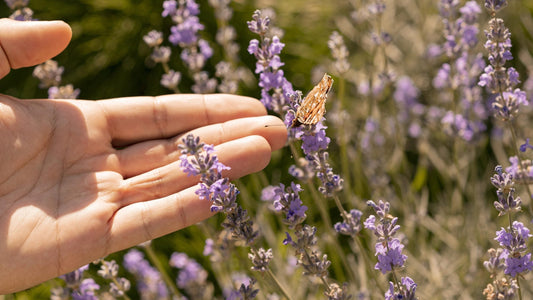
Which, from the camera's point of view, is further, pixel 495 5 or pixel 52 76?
pixel 52 76

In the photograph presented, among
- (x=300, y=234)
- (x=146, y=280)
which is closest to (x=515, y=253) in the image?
(x=300, y=234)

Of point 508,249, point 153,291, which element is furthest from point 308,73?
point 508,249

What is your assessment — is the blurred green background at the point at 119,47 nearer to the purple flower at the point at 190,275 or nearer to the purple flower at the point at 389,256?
the purple flower at the point at 190,275

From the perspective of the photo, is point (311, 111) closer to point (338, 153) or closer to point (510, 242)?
point (510, 242)

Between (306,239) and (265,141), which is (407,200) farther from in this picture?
(306,239)

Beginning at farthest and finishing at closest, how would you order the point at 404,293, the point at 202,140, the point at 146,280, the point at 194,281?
the point at 146,280 < the point at 194,281 < the point at 202,140 < the point at 404,293

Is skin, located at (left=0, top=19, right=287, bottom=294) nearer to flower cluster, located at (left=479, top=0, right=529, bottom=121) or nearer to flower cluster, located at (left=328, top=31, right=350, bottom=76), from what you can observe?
flower cluster, located at (left=328, top=31, right=350, bottom=76)
